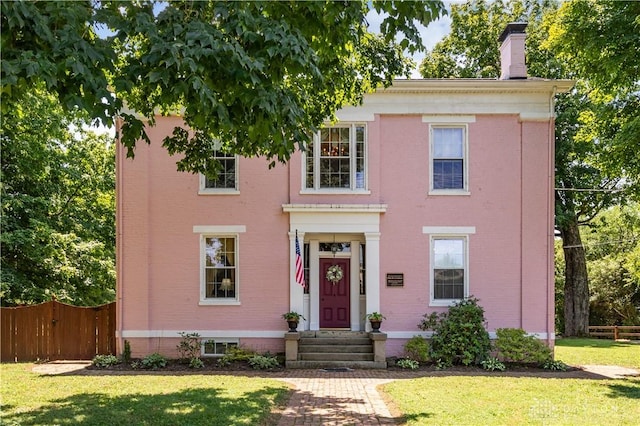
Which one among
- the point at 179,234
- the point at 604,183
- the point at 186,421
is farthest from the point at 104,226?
the point at 604,183

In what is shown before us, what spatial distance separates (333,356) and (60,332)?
7444mm

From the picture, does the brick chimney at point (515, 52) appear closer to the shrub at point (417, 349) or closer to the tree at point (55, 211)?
the shrub at point (417, 349)

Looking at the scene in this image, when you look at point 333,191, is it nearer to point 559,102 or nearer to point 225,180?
point 225,180

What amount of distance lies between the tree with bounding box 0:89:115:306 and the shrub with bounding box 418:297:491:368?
12527mm

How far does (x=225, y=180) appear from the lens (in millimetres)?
15953

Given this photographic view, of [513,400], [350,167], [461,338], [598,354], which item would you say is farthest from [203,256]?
[598,354]

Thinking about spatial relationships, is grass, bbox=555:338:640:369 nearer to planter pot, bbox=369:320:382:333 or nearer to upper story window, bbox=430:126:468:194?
planter pot, bbox=369:320:382:333

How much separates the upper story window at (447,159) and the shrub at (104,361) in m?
9.40

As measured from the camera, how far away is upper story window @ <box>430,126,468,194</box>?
15.8 metres

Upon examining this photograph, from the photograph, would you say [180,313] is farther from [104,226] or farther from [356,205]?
[104,226]

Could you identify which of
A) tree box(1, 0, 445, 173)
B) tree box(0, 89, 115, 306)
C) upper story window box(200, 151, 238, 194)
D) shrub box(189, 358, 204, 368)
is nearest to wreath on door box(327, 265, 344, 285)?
upper story window box(200, 151, 238, 194)

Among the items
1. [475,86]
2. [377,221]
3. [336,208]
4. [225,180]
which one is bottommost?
[377,221]

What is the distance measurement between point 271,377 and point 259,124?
7.61 metres

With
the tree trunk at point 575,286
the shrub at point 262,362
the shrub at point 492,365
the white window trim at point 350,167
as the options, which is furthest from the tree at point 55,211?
the tree trunk at point 575,286
